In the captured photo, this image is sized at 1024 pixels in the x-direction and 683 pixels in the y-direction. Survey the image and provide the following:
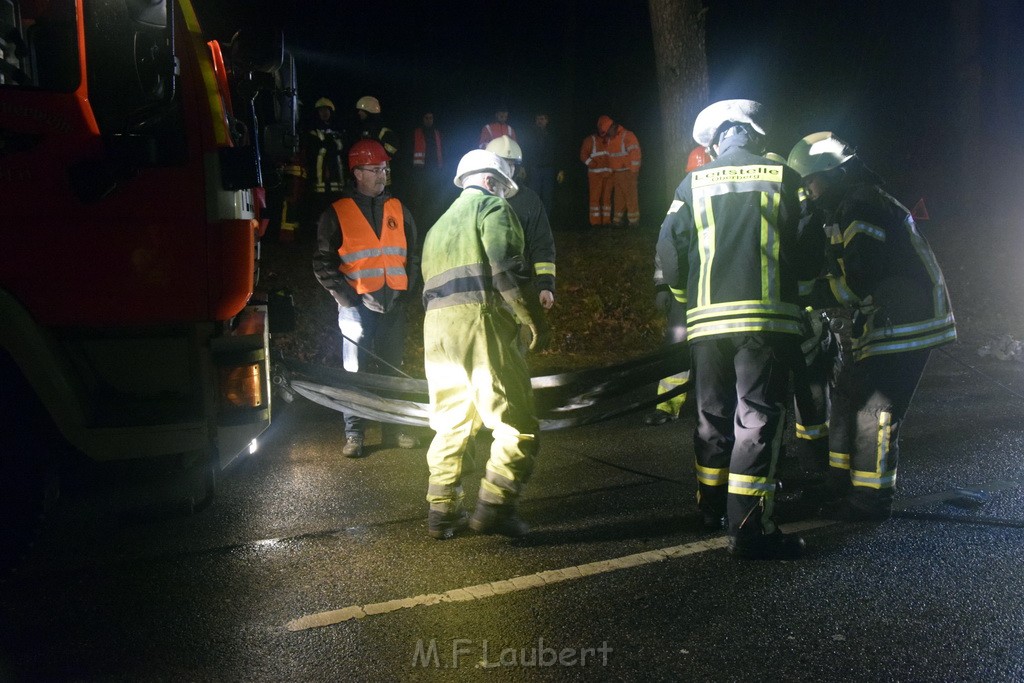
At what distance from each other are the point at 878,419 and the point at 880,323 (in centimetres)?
49

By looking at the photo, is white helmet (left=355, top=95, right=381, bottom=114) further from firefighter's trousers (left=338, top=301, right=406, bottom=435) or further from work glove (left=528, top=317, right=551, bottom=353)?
work glove (left=528, top=317, right=551, bottom=353)

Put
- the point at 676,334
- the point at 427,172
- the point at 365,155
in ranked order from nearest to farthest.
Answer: the point at 365,155, the point at 676,334, the point at 427,172

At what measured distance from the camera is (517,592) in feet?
11.9

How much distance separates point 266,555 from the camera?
160 inches

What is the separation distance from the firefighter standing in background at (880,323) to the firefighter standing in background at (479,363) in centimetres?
165

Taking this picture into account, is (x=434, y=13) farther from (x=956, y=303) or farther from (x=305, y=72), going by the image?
(x=956, y=303)

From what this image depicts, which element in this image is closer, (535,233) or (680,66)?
(535,233)

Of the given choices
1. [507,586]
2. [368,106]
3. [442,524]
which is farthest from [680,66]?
[507,586]

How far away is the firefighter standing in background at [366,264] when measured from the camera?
586 centimetres

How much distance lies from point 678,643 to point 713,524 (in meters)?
1.25

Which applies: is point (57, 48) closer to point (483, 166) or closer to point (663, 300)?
point (483, 166)

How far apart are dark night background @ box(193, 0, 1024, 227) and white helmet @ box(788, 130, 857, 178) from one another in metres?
15.4

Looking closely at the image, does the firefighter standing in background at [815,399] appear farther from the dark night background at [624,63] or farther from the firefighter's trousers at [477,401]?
the dark night background at [624,63]

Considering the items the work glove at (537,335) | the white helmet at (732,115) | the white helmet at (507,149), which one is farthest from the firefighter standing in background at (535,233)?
the white helmet at (732,115)
